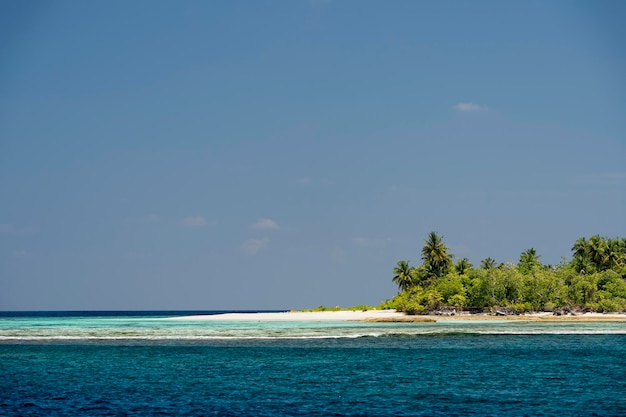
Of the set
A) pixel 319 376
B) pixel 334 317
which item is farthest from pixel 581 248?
pixel 319 376

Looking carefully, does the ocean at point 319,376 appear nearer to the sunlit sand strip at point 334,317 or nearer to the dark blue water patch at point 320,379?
the dark blue water patch at point 320,379

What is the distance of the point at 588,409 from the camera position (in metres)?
30.0

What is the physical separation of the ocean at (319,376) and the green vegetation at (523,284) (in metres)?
39.3

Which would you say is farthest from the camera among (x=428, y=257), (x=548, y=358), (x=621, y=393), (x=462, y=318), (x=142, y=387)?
(x=428, y=257)

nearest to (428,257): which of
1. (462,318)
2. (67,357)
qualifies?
(462,318)

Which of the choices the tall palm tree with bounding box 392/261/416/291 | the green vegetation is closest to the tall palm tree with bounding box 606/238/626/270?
the green vegetation

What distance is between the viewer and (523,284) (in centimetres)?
11088

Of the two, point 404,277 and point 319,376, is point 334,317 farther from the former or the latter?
point 319,376

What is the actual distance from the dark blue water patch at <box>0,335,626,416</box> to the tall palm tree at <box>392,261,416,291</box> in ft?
246

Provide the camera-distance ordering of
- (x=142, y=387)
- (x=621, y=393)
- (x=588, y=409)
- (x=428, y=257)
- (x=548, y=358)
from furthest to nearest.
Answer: (x=428, y=257), (x=548, y=358), (x=142, y=387), (x=621, y=393), (x=588, y=409)

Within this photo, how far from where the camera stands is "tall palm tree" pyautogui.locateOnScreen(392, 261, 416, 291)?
453 feet

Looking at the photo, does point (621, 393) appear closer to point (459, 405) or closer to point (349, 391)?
point (459, 405)

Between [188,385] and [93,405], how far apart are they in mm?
7360

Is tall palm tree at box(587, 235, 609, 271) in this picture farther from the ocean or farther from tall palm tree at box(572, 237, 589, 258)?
the ocean
